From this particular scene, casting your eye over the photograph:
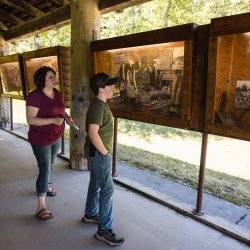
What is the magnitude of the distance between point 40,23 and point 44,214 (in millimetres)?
5068

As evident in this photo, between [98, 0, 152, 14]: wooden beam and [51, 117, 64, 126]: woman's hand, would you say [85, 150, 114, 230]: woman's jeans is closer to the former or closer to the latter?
[51, 117, 64, 126]: woman's hand

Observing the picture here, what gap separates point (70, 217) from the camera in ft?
12.8

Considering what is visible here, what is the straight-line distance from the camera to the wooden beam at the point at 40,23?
20.8ft

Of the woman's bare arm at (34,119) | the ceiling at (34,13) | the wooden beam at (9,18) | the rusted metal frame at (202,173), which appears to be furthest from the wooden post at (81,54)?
the wooden beam at (9,18)

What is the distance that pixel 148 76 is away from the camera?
13.5 feet

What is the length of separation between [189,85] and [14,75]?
5.90 meters

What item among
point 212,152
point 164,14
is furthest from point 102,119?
point 164,14

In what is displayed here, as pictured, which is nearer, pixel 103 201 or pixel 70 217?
pixel 103 201

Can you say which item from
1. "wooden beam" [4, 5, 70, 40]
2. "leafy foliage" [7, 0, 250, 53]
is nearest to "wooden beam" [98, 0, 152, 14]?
"wooden beam" [4, 5, 70, 40]

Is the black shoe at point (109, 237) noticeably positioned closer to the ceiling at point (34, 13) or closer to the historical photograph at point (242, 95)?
the historical photograph at point (242, 95)

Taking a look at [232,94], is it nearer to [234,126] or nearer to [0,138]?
[234,126]

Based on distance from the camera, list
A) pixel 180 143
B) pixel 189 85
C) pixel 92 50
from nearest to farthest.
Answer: pixel 189 85 < pixel 92 50 < pixel 180 143

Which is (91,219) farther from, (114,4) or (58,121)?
(114,4)

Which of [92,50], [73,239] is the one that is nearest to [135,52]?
[92,50]
